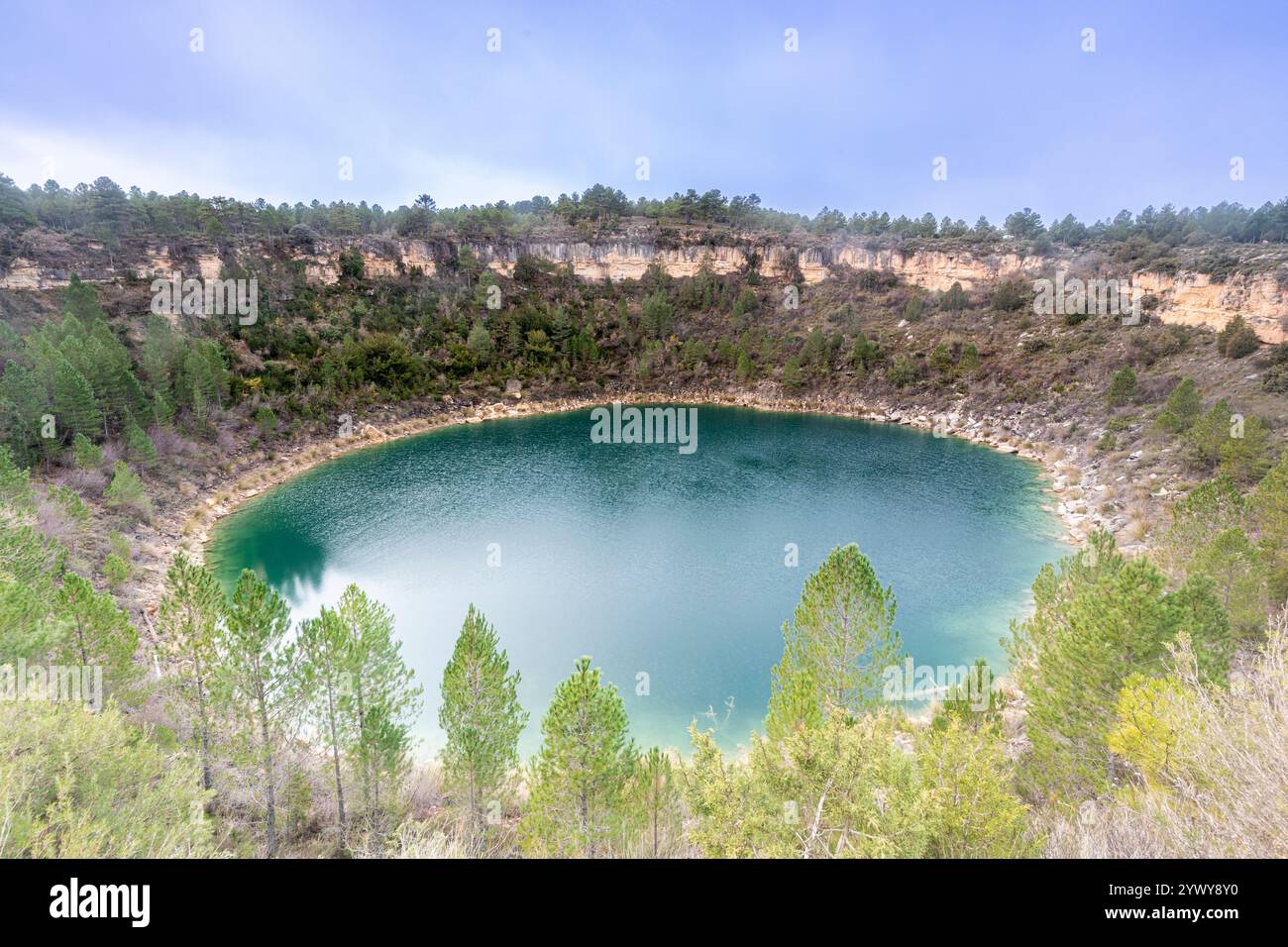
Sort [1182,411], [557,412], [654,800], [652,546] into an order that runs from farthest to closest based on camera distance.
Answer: [557,412] < [1182,411] < [652,546] < [654,800]

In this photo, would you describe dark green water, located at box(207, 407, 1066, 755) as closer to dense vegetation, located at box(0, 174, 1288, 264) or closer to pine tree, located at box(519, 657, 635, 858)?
pine tree, located at box(519, 657, 635, 858)

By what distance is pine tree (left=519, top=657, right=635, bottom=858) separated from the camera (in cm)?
1055

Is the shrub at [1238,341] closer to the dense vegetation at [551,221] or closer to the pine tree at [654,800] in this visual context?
the dense vegetation at [551,221]

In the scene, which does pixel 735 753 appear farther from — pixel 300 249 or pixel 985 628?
pixel 300 249

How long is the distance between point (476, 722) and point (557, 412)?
48.7 meters

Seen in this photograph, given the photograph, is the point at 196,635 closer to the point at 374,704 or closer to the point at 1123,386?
the point at 374,704

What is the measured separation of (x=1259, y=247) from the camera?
4916 centimetres

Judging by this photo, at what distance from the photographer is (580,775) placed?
10547 millimetres

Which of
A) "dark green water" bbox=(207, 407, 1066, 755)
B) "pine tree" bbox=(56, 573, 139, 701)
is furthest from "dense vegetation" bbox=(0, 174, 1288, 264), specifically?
"pine tree" bbox=(56, 573, 139, 701)

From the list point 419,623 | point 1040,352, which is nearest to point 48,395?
point 419,623

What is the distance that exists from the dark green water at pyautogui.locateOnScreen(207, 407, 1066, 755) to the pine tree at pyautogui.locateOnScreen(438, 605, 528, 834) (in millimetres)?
4705

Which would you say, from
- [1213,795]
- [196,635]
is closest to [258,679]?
[196,635]

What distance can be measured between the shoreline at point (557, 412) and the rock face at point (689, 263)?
17.6 m
